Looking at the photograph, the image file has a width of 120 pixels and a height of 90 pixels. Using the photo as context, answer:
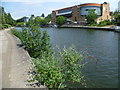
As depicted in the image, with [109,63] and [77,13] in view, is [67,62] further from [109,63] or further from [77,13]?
[77,13]

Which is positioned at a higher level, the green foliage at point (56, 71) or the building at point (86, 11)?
the building at point (86, 11)

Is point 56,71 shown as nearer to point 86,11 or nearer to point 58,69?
point 58,69

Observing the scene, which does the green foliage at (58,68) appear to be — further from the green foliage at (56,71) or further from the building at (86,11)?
the building at (86,11)

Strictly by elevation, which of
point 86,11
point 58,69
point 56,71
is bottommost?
point 58,69

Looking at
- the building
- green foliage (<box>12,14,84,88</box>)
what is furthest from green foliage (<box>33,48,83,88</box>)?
the building

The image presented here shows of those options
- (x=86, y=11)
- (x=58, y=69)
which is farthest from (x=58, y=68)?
(x=86, y=11)

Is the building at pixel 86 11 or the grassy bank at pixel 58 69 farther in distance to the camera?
the building at pixel 86 11

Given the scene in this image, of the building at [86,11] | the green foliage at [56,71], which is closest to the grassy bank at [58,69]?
the green foliage at [56,71]

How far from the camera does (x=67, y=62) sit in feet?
20.5

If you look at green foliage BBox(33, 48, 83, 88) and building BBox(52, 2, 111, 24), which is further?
building BBox(52, 2, 111, 24)

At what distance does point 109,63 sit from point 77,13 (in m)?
81.3

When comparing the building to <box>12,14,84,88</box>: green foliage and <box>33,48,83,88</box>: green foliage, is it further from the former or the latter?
<box>33,48,83,88</box>: green foliage

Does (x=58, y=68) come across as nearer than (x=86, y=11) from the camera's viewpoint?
Yes

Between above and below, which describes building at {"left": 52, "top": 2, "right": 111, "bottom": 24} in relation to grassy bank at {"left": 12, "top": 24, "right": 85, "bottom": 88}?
above
